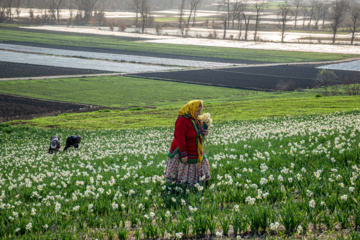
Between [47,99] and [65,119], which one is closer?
[65,119]

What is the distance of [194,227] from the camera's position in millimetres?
6953

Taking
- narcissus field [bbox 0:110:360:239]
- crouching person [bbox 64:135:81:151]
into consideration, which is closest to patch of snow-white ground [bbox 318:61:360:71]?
crouching person [bbox 64:135:81:151]

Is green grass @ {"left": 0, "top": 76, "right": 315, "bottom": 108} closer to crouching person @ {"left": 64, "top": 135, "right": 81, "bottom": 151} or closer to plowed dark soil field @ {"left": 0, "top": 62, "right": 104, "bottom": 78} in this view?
plowed dark soil field @ {"left": 0, "top": 62, "right": 104, "bottom": 78}

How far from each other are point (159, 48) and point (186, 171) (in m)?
133

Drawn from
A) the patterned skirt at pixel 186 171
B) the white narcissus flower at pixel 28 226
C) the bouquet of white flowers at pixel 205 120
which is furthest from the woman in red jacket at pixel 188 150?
the white narcissus flower at pixel 28 226

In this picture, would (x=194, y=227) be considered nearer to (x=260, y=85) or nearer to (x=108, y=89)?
(x=108, y=89)

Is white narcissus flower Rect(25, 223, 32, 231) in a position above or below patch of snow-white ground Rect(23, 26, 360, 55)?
below

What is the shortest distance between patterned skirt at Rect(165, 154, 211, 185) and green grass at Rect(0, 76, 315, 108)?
45.7 m

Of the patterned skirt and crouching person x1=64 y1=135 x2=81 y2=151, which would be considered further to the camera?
crouching person x1=64 y1=135 x2=81 y2=151

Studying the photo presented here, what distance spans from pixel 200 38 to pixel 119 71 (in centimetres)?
8929

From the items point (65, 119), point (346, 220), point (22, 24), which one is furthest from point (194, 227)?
point (22, 24)

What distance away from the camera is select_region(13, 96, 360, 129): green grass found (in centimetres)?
3838

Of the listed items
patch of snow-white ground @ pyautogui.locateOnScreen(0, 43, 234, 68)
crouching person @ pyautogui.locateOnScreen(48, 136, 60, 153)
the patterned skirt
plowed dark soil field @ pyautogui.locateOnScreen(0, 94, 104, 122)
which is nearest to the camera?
the patterned skirt

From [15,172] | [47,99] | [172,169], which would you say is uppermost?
[172,169]
